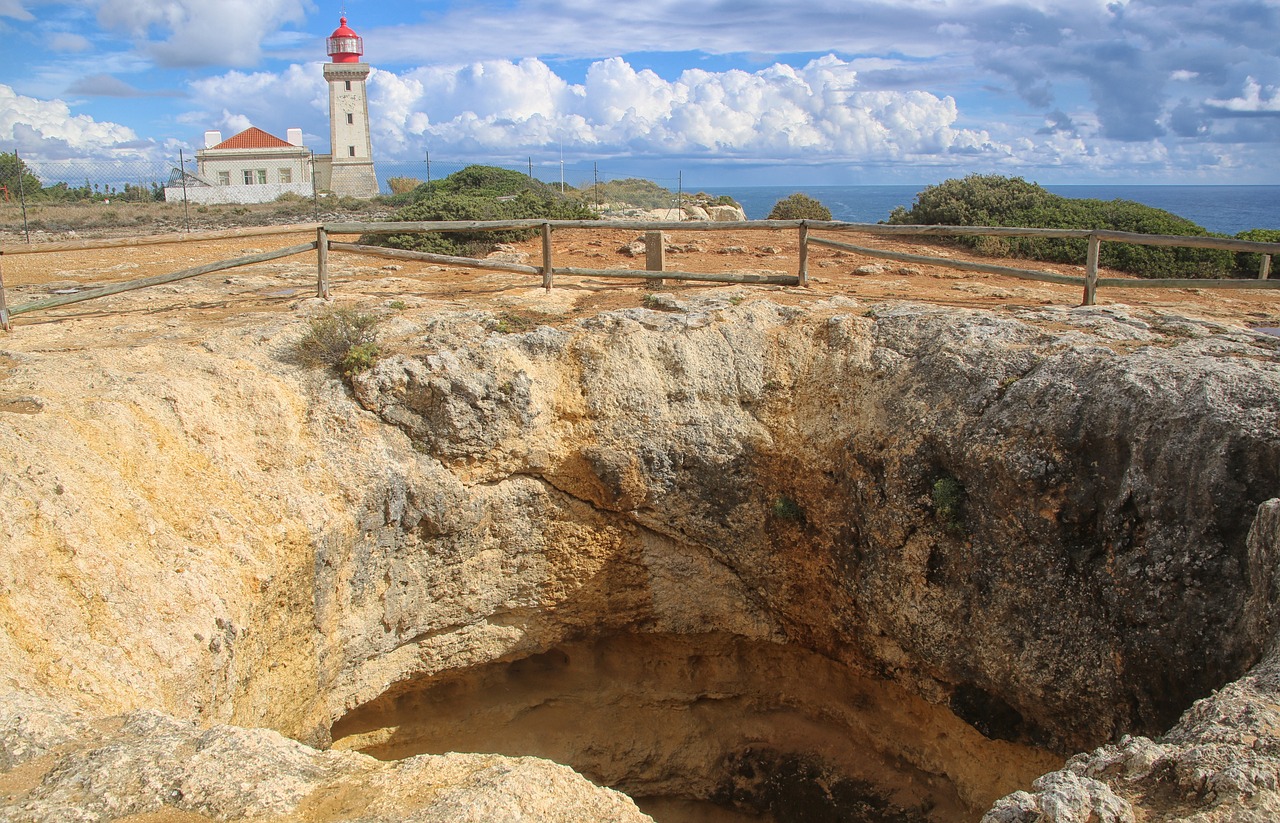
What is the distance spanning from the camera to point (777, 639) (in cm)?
911

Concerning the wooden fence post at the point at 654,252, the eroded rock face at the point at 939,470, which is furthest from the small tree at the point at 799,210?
the eroded rock face at the point at 939,470

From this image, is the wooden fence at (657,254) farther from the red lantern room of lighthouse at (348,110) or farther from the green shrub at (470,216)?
the red lantern room of lighthouse at (348,110)

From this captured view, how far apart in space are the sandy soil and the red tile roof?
24.9 metres

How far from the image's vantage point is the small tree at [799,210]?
62.6ft

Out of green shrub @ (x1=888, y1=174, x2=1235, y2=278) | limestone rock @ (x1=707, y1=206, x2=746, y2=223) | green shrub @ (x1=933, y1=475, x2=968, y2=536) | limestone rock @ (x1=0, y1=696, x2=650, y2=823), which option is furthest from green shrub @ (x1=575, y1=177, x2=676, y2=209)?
limestone rock @ (x1=0, y1=696, x2=650, y2=823)

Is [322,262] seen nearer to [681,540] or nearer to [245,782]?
[681,540]

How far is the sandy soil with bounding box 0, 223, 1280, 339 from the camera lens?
31.4 feet

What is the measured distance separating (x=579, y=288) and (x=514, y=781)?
24.5 feet

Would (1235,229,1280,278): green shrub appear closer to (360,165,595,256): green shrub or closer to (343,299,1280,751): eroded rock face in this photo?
(343,299,1280,751): eroded rock face

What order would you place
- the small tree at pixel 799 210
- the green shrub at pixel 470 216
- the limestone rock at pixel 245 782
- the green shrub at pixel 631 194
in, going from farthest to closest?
the green shrub at pixel 631 194 < the small tree at pixel 799 210 < the green shrub at pixel 470 216 < the limestone rock at pixel 245 782

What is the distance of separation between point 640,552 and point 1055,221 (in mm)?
9963

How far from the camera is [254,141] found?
36.7 m

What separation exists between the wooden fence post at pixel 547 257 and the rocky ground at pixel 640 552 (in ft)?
1.02

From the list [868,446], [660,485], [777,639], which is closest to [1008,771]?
[777,639]
